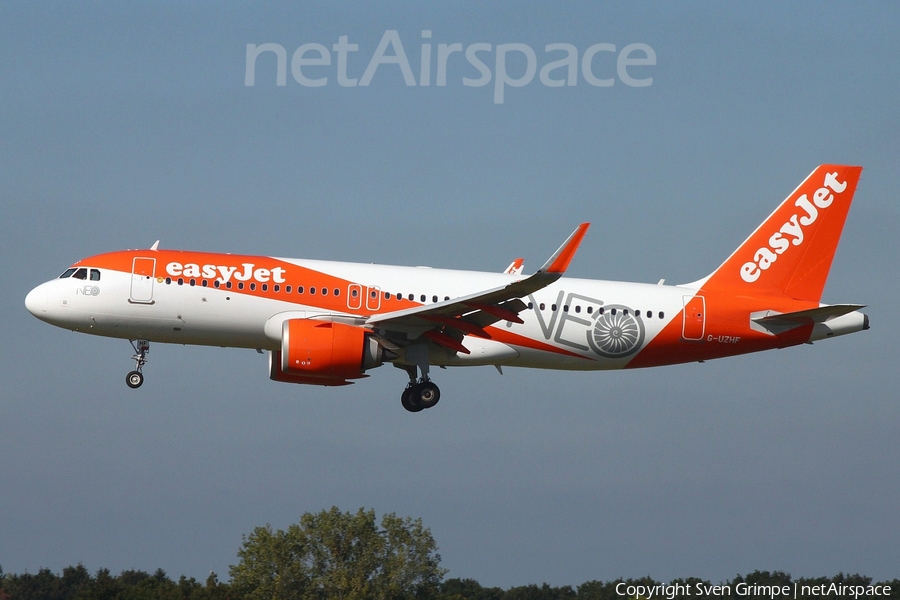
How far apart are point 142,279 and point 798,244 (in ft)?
72.6

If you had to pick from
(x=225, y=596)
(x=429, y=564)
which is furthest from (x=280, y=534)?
(x=429, y=564)

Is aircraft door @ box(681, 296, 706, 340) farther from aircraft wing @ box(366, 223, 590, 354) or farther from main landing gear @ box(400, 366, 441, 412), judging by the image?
main landing gear @ box(400, 366, 441, 412)

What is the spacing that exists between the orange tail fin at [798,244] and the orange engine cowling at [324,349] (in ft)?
40.4

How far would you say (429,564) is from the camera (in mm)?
64562

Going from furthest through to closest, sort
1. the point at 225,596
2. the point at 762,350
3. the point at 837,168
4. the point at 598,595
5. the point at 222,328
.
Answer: the point at 598,595, the point at 225,596, the point at 837,168, the point at 762,350, the point at 222,328

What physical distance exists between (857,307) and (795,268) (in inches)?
163

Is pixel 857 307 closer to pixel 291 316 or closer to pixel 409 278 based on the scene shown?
pixel 409 278

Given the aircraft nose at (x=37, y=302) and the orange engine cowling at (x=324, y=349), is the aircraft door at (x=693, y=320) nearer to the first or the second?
the orange engine cowling at (x=324, y=349)

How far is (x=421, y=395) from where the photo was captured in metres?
36.9

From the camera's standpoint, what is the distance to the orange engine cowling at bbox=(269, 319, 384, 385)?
113 ft

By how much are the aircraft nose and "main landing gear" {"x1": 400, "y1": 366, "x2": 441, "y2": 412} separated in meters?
11.5

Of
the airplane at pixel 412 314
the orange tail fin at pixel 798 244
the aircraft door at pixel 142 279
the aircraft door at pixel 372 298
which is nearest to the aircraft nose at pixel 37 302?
the airplane at pixel 412 314

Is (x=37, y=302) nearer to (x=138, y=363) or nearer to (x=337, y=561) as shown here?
(x=138, y=363)

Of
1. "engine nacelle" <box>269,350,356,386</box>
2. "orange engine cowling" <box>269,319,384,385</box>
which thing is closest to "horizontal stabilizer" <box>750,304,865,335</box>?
"orange engine cowling" <box>269,319,384,385</box>
